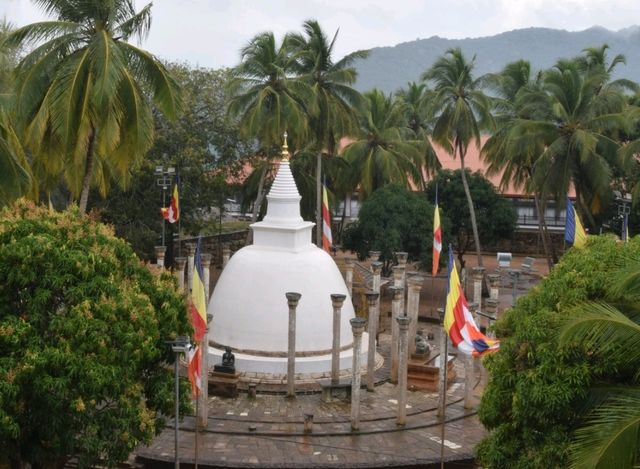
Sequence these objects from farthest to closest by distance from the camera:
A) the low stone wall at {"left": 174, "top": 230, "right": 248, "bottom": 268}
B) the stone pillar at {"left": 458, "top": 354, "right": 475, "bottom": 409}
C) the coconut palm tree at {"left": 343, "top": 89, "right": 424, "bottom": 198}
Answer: the low stone wall at {"left": 174, "top": 230, "right": 248, "bottom": 268}
the coconut palm tree at {"left": 343, "top": 89, "right": 424, "bottom": 198}
the stone pillar at {"left": 458, "top": 354, "right": 475, "bottom": 409}

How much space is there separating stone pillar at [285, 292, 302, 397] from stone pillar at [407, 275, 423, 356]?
4.62 metres

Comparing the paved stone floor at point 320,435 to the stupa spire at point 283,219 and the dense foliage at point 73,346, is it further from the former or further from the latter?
the stupa spire at point 283,219

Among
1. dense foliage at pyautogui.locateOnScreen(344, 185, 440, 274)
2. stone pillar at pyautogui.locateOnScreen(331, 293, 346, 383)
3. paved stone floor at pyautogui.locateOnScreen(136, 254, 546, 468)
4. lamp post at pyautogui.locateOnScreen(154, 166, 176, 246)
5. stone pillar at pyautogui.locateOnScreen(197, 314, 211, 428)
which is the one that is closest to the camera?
paved stone floor at pyautogui.locateOnScreen(136, 254, 546, 468)

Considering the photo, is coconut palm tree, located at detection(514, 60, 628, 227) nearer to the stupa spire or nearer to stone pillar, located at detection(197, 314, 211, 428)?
the stupa spire

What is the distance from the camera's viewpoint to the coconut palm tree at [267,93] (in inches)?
1287

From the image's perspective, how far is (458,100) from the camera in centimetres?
3722

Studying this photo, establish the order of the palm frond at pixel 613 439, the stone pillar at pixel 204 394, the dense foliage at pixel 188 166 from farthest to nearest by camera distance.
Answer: the dense foliage at pixel 188 166 → the stone pillar at pixel 204 394 → the palm frond at pixel 613 439

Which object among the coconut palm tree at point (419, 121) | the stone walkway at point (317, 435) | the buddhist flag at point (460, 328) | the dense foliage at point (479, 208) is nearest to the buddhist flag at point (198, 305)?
the stone walkway at point (317, 435)

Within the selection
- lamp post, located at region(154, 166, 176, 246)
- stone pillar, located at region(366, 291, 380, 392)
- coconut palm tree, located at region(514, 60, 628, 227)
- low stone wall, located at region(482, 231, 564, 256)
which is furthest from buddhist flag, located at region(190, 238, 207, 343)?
low stone wall, located at region(482, 231, 564, 256)

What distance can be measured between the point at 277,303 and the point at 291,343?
203 centimetres

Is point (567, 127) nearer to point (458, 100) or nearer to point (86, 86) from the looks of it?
point (458, 100)

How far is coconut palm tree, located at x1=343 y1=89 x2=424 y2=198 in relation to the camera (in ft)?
135

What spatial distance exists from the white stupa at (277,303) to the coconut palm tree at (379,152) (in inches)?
653

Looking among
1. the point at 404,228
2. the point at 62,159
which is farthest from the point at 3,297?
the point at 404,228
